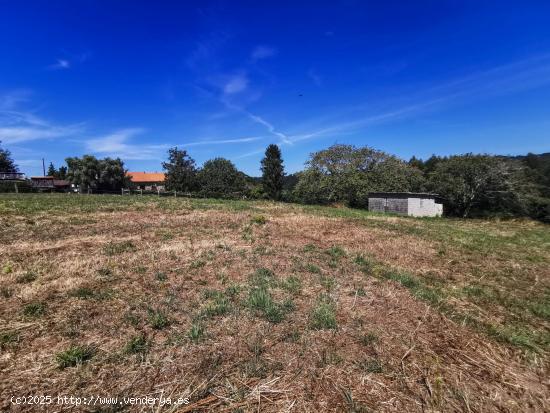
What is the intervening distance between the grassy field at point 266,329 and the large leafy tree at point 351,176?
34.5 m

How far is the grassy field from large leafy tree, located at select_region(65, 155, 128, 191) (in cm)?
6793

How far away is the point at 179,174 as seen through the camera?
64.3 meters

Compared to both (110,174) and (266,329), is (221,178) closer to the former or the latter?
(110,174)

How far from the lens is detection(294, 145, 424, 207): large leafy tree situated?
4256 centimetres

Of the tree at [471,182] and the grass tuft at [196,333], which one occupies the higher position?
the tree at [471,182]

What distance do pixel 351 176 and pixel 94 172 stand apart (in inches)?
2330

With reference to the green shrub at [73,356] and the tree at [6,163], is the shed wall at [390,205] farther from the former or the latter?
the tree at [6,163]

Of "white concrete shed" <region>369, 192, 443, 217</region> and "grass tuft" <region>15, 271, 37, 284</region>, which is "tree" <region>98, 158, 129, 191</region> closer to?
"white concrete shed" <region>369, 192, 443, 217</region>

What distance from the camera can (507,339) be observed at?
4652mm

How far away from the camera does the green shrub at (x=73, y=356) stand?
11.0 feet

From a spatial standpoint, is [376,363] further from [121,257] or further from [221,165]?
[221,165]

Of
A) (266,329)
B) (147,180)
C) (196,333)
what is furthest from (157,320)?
(147,180)

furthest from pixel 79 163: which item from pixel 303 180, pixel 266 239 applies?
pixel 266 239

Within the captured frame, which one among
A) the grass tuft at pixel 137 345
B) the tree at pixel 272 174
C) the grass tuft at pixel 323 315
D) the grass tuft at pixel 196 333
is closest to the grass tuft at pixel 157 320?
the grass tuft at pixel 137 345
